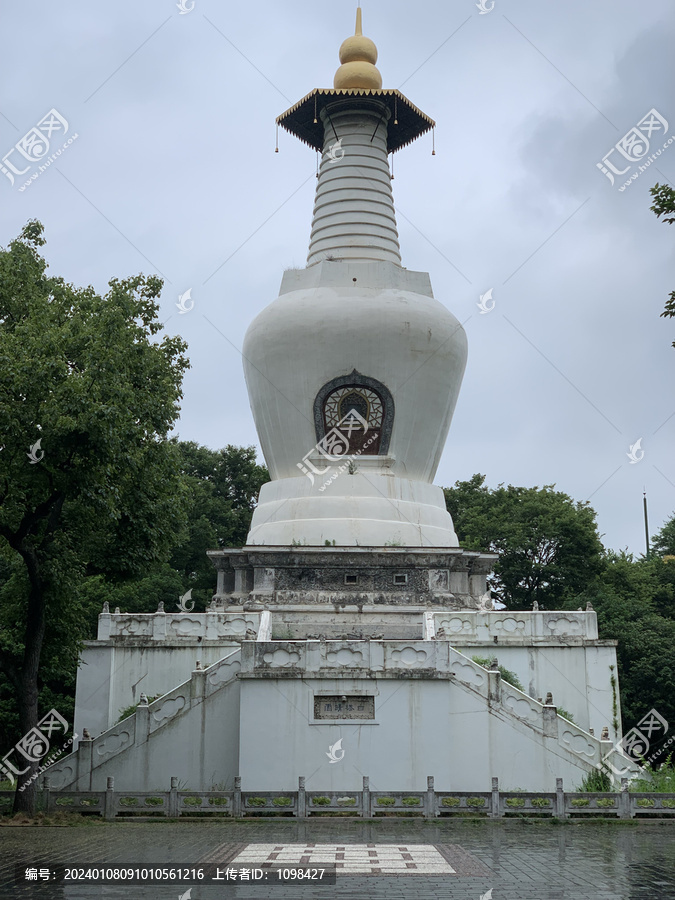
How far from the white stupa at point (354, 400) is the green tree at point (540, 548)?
1008cm

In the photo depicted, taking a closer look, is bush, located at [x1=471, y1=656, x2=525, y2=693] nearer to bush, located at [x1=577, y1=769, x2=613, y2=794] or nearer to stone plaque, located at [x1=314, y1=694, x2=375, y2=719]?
bush, located at [x1=577, y1=769, x2=613, y2=794]

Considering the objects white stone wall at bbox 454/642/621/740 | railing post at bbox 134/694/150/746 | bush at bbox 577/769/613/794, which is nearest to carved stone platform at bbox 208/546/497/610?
white stone wall at bbox 454/642/621/740

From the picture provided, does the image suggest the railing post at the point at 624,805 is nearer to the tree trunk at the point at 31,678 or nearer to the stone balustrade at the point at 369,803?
the stone balustrade at the point at 369,803

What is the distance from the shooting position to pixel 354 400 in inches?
1038

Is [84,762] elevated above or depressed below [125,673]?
below

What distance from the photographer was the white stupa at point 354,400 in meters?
25.5

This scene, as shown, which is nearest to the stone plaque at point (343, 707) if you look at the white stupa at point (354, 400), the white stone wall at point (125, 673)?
the white stone wall at point (125, 673)

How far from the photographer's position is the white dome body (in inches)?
1009

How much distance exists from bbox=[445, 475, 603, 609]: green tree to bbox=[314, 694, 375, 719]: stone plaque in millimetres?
18547

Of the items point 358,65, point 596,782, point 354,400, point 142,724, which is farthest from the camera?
point 358,65

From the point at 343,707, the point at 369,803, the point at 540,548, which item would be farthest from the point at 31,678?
the point at 540,548

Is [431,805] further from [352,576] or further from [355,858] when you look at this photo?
[352,576]

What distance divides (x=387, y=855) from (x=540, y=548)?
1005 inches

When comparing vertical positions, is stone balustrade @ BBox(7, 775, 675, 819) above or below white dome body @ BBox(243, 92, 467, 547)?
below
